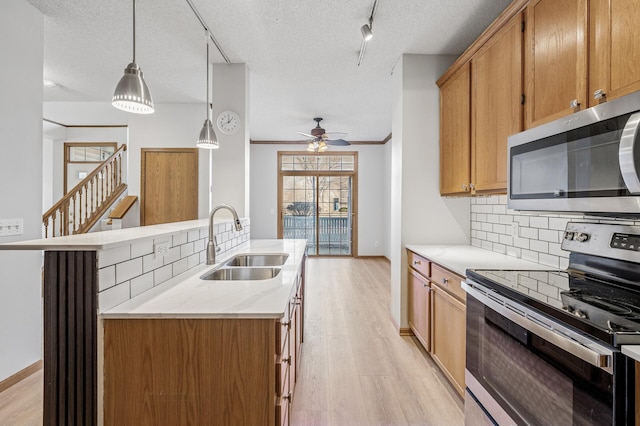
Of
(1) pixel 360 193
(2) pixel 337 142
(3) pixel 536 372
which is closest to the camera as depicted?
(3) pixel 536 372

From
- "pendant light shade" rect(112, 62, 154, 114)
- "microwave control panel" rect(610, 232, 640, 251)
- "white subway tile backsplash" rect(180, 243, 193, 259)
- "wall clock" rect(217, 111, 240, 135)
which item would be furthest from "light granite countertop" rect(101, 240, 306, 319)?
"wall clock" rect(217, 111, 240, 135)

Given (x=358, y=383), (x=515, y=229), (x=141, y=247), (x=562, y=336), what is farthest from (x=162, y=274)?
(x=515, y=229)

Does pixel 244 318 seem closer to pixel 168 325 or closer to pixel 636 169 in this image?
pixel 168 325

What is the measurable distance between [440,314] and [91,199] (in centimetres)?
498

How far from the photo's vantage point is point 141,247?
57.2 inches

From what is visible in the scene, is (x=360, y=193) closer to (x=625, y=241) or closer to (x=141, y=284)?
(x=625, y=241)

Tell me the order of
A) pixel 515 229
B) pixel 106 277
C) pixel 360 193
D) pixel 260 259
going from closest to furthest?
pixel 106 277, pixel 515 229, pixel 260 259, pixel 360 193

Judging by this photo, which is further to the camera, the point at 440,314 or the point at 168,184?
the point at 168,184

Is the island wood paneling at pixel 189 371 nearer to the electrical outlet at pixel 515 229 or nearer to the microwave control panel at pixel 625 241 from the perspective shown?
the microwave control panel at pixel 625 241

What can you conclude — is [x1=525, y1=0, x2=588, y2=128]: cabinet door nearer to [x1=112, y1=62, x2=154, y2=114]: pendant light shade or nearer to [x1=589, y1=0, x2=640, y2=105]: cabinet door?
[x1=589, y1=0, x2=640, y2=105]: cabinet door

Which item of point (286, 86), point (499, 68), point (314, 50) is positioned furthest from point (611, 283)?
point (286, 86)

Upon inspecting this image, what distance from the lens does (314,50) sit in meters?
3.01

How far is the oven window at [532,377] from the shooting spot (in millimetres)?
896

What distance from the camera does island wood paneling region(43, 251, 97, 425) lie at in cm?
117
